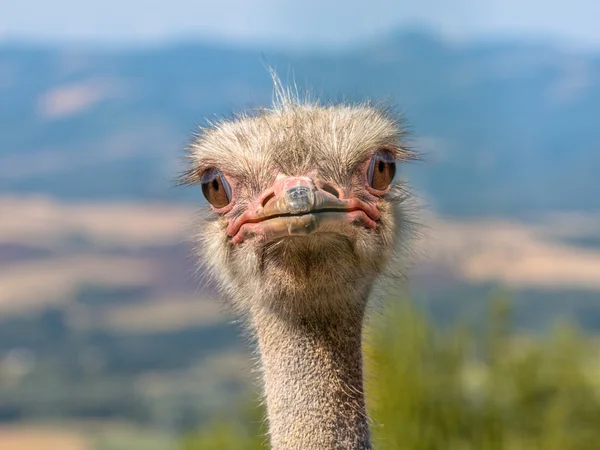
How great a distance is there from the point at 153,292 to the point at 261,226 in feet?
160

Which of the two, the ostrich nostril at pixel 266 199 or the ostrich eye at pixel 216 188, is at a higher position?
the ostrich eye at pixel 216 188

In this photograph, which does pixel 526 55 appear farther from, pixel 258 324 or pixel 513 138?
pixel 258 324

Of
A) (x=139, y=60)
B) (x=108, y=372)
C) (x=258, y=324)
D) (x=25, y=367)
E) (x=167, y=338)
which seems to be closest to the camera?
(x=258, y=324)

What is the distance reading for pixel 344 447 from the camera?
2713 mm

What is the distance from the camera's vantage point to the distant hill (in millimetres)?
64625

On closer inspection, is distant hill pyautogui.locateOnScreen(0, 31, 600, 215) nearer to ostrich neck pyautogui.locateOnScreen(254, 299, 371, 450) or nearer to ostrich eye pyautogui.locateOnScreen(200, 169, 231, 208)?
ostrich eye pyautogui.locateOnScreen(200, 169, 231, 208)

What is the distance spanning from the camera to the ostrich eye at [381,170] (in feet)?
9.59

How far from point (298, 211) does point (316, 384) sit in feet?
1.66

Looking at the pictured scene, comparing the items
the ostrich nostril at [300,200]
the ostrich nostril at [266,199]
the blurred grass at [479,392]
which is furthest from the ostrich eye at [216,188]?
the blurred grass at [479,392]

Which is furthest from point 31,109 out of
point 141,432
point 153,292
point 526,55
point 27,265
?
point 141,432

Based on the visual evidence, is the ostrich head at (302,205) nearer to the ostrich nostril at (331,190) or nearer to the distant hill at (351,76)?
the ostrich nostril at (331,190)

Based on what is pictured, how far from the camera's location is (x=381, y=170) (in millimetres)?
2967

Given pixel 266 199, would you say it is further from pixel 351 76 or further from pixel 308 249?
pixel 351 76

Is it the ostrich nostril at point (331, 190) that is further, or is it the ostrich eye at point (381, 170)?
the ostrich eye at point (381, 170)
